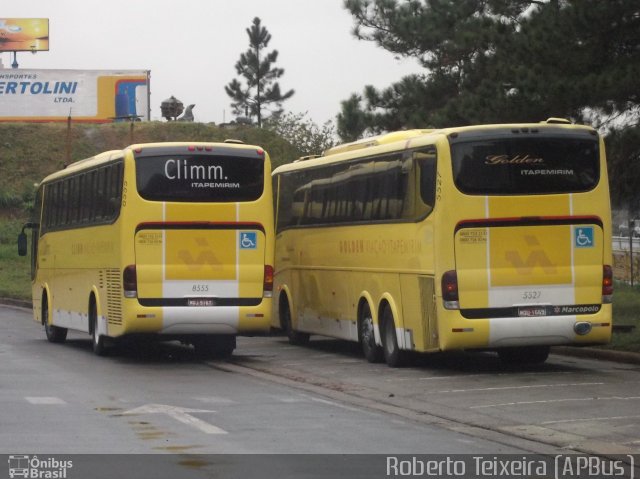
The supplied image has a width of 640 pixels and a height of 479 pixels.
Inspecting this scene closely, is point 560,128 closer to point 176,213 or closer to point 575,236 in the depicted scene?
point 575,236

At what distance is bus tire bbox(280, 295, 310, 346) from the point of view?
2686 centimetres

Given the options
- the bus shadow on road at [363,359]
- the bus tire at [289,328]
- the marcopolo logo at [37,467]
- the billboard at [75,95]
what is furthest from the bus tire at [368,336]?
the billboard at [75,95]

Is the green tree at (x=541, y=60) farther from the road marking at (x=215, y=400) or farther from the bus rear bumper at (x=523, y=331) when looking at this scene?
the road marking at (x=215, y=400)

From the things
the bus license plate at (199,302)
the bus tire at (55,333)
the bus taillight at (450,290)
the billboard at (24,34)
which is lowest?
the bus tire at (55,333)

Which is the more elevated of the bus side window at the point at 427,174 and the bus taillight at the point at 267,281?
the bus side window at the point at 427,174

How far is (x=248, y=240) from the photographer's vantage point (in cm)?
2234

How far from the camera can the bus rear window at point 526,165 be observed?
19406 millimetres

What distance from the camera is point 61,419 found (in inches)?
561

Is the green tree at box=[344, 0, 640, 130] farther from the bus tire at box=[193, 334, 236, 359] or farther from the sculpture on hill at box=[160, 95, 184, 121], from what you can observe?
the sculpture on hill at box=[160, 95, 184, 121]

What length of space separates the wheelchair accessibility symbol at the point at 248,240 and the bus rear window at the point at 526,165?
4183mm

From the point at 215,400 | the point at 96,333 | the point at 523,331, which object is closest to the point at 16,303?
the point at 96,333

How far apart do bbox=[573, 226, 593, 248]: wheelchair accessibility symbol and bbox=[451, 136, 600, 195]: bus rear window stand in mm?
528

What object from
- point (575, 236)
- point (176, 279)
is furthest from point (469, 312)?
point (176, 279)

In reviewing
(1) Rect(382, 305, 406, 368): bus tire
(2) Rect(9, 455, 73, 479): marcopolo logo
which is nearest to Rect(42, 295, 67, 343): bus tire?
(1) Rect(382, 305, 406, 368): bus tire
